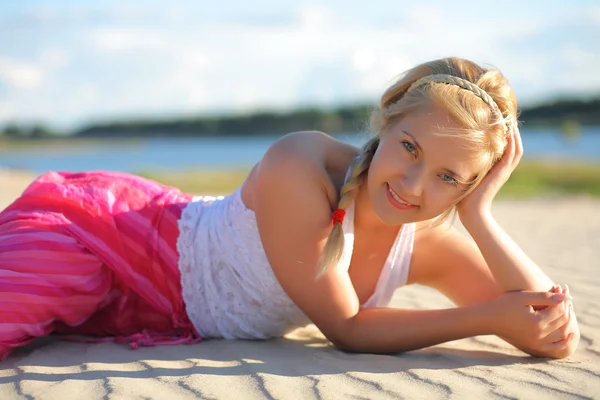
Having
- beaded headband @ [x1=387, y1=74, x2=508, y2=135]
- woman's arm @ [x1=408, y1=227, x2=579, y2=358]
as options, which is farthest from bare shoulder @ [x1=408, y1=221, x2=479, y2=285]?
beaded headband @ [x1=387, y1=74, x2=508, y2=135]

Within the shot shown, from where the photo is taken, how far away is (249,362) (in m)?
3.19

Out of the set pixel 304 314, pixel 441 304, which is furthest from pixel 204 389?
pixel 441 304

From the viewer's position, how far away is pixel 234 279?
3512 millimetres

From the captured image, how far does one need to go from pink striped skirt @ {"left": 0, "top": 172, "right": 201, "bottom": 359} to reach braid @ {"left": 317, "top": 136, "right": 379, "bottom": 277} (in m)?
0.87

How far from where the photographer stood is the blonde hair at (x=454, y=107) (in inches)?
117

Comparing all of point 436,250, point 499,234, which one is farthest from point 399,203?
point 436,250

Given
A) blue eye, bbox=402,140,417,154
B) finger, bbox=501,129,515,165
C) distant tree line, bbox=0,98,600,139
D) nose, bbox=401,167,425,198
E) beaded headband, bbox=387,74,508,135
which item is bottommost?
distant tree line, bbox=0,98,600,139

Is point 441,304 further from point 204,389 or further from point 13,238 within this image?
point 13,238

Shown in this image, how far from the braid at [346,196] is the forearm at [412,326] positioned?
14.0 inches

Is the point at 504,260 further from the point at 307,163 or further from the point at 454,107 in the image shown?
the point at 307,163

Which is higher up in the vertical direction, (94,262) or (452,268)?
(94,262)

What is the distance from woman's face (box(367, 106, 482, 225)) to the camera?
2.95 metres

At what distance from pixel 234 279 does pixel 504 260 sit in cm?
128

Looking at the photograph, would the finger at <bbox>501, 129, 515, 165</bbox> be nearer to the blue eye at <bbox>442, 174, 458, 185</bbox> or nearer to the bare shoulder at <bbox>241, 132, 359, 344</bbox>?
the blue eye at <bbox>442, 174, 458, 185</bbox>
